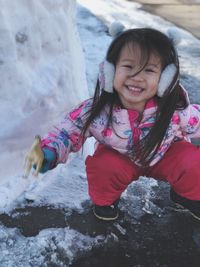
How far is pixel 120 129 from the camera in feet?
7.45

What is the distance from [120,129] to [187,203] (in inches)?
19.6

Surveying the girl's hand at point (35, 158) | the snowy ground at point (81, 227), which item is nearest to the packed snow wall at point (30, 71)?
the snowy ground at point (81, 227)

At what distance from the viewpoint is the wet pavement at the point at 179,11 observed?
6.34 meters

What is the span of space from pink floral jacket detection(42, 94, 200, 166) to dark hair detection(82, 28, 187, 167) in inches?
1.1

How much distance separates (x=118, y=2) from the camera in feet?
26.0

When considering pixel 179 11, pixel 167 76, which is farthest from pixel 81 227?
pixel 179 11

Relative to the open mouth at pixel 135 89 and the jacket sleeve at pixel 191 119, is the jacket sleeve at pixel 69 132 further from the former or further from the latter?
the jacket sleeve at pixel 191 119

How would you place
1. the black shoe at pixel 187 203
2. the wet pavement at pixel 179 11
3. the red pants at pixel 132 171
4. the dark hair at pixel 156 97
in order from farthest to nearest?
the wet pavement at pixel 179 11 < the black shoe at pixel 187 203 < the red pants at pixel 132 171 < the dark hair at pixel 156 97

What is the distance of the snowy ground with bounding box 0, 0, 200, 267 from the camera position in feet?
7.10

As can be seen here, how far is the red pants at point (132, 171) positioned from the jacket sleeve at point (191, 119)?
0.26ft

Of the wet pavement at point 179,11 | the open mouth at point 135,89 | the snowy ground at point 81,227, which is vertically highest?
the open mouth at point 135,89

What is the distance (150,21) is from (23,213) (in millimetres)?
4572

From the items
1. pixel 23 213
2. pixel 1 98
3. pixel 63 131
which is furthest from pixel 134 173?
pixel 1 98

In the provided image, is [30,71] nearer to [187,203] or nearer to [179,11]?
[187,203]
